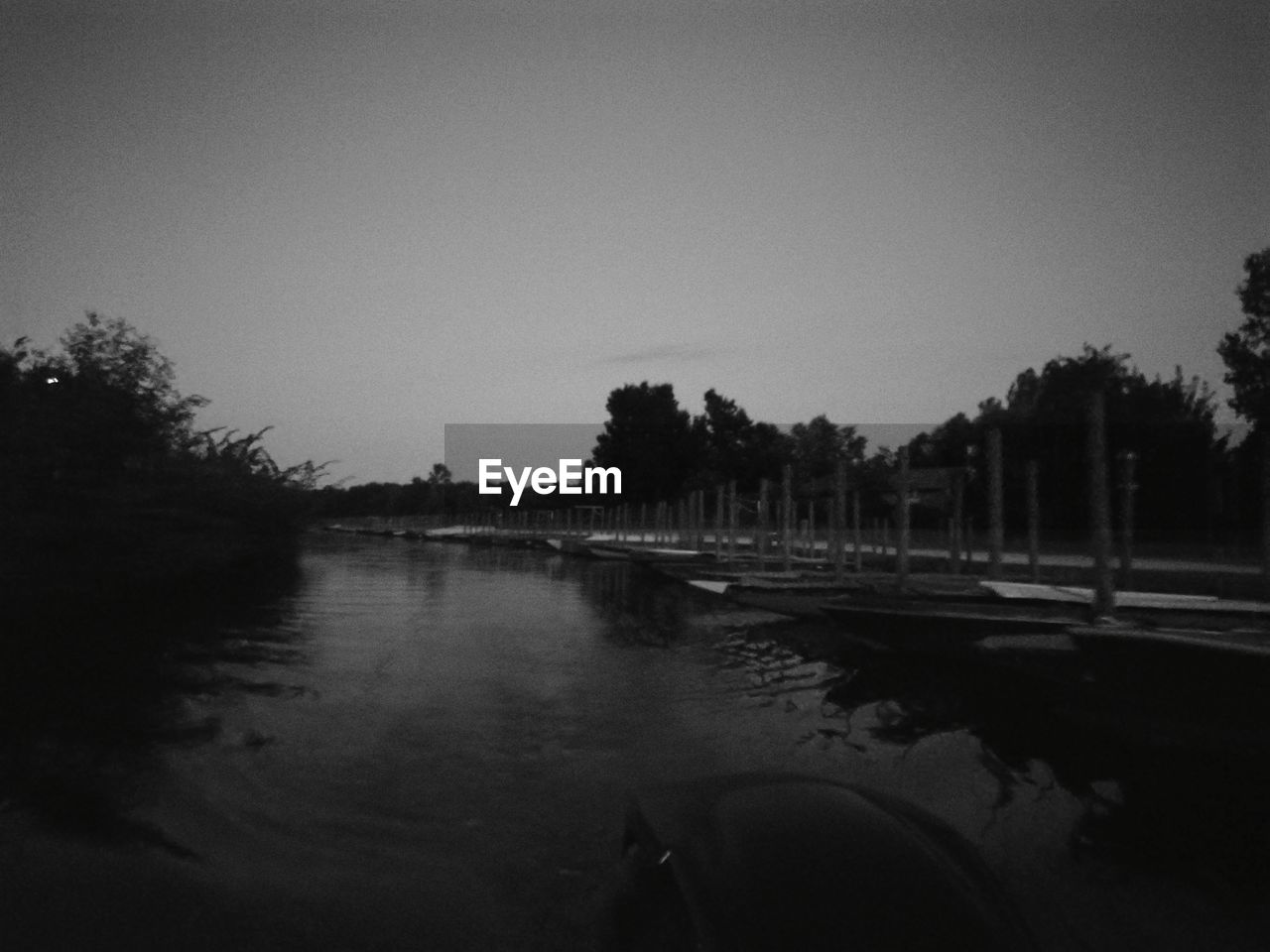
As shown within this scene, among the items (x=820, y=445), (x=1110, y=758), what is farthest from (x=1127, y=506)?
(x=820, y=445)

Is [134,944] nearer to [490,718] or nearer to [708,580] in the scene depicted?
[490,718]

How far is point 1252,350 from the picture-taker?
28062 millimetres

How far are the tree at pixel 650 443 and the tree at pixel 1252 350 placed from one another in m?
62.2

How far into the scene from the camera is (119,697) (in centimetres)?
966

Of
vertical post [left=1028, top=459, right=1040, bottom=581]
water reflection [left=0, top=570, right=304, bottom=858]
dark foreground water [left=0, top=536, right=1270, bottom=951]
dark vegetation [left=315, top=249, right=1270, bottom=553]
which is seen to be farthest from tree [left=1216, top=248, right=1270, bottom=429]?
water reflection [left=0, top=570, right=304, bottom=858]

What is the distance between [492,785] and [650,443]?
87.3m

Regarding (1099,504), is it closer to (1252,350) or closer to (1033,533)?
(1033,533)

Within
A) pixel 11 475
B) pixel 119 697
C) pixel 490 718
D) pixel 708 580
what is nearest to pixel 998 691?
pixel 490 718

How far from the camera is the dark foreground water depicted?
175 inches

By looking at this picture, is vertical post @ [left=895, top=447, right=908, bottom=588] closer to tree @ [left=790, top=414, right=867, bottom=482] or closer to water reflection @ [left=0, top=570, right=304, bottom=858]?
water reflection @ [left=0, top=570, right=304, bottom=858]

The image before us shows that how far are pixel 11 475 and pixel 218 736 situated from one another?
20.6 feet

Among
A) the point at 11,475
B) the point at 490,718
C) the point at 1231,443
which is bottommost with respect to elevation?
the point at 490,718

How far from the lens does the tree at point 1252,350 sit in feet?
87.4

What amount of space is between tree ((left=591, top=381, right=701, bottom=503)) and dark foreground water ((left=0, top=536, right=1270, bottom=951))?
78.3 m
